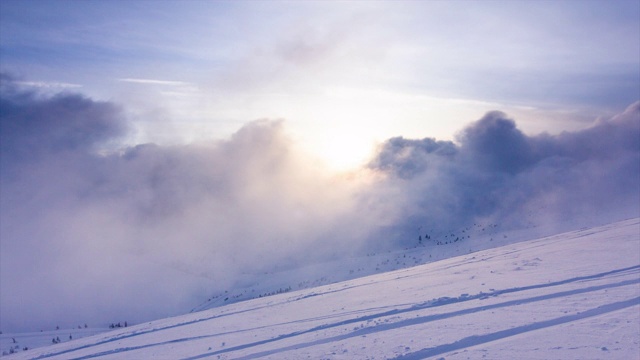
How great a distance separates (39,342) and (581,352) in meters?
13.2

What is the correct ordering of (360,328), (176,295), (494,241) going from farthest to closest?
1. (176,295)
2. (494,241)
3. (360,328)

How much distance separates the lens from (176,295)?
23.4 m

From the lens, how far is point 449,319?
6918 millimetres

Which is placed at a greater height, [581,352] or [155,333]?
[155,333]

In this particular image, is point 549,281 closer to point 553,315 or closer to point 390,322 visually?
point 553,315

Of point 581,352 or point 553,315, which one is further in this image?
point 553,315

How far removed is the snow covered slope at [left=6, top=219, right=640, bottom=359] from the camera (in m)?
5.68

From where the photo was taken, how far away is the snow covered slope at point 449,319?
5676mm

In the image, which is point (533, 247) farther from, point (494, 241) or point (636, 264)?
point (494, 241)

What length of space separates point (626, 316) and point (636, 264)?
10.6 feet

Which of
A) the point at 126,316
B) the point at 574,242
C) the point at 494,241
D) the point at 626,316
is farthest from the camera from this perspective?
the point at 126,316

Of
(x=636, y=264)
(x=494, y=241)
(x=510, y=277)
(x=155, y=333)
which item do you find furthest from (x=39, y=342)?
(x=494, y=241)

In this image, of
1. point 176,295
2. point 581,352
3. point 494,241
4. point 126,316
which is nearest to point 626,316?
point 581,352

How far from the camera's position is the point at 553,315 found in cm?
648
